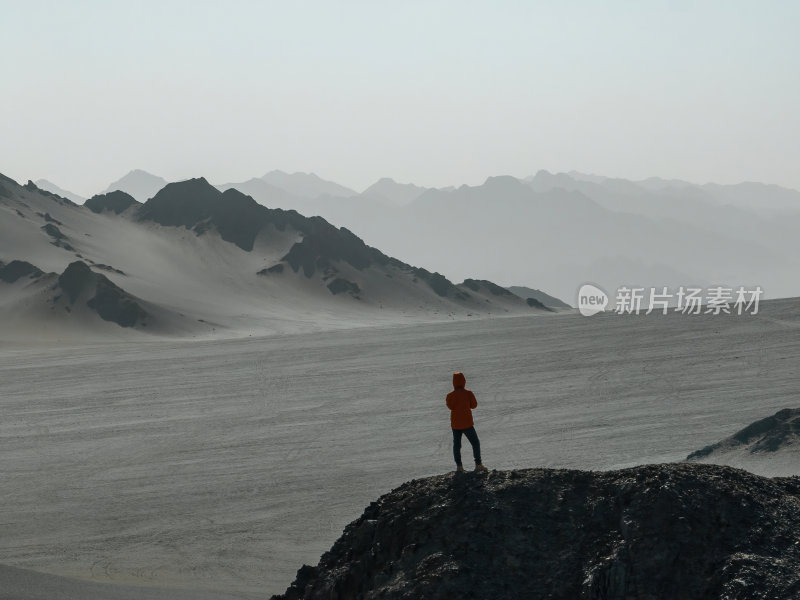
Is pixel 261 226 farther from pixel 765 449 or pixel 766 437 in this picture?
pixel 765 449

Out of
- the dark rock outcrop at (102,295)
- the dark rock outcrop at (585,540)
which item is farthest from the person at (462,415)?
the dark rock outcrop at (102,295)

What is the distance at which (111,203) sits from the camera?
13762cm

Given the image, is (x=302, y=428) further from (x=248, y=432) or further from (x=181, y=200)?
(x=181, y=200)

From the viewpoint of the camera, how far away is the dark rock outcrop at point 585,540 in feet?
26.1

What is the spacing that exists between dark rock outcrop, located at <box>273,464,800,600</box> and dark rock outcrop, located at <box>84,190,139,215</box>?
130713mm

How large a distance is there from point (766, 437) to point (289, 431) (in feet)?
43.2

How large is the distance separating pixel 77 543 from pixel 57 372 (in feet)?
122

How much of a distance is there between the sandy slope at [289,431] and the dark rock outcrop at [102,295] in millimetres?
30444

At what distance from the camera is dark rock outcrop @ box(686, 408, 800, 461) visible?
18.4m

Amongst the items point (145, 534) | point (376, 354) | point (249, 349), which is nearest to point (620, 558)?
point (145, 534)

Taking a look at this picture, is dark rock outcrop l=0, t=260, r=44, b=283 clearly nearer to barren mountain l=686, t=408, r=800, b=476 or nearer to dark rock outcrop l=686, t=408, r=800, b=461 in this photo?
dark rock outcrop l=686, t=408, r=800, b=461

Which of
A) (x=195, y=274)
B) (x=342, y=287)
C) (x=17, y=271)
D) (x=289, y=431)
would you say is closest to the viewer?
(x=289, y=431)

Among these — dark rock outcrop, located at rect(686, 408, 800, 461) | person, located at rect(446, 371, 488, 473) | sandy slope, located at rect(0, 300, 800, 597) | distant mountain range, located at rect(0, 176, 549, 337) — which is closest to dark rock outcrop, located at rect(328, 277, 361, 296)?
distant mountain range, located at rect(0, 176, 549, 337)

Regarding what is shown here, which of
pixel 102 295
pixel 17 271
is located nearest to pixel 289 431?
pixel 102 295
